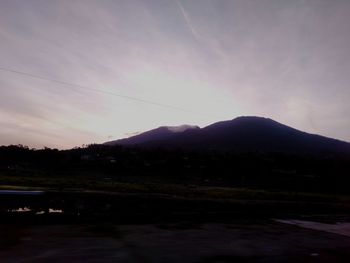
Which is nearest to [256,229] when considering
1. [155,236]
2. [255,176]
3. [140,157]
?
[155,236]

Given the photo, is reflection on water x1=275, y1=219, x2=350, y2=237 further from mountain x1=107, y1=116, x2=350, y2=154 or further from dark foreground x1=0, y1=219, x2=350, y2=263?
mountain x1=107, y1=116, x2=350, y2=154

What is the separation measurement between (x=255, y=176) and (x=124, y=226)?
159ft

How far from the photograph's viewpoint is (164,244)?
10125mm

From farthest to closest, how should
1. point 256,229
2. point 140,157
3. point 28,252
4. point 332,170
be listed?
1. point 140,157
2. point 332,170
3. point 256,229
4. point 28,252

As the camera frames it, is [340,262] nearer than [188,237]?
Yes

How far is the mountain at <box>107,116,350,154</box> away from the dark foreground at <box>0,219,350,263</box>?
276 ft

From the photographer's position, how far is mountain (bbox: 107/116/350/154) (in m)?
→ 106

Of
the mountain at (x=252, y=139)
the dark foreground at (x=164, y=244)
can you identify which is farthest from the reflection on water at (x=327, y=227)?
the mountain at (x=252, y=139)

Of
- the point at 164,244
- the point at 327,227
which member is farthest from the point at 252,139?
the point at 164,244

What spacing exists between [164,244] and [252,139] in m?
106

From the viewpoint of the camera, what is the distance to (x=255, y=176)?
59.2 meters

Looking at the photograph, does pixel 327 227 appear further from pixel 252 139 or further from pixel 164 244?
pixel 252 139

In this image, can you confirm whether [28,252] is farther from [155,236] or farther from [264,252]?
[264,252]

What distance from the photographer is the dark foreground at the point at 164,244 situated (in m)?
8.38
